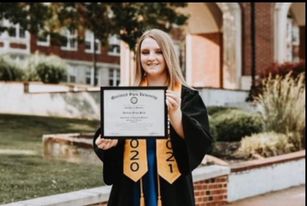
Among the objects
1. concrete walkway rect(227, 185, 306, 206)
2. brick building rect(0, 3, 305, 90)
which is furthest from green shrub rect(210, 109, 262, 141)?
brick building rect(0, 3, 305, 90)

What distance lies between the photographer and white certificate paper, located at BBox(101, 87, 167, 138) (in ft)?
12.0

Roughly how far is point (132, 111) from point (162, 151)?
0.28 m

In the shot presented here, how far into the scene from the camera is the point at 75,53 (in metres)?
49.5

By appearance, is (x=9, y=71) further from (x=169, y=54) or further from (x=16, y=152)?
(x=169, y=54)

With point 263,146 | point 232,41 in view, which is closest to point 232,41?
point 232,41

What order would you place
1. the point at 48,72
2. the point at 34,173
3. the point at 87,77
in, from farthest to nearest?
the point at 87,77
the point at 48,72
the point at 34,173

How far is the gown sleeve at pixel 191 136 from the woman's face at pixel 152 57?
199 mm

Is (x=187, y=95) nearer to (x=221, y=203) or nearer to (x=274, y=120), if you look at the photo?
(x=221, y=203)

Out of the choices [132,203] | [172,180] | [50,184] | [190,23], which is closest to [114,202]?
[132,203]

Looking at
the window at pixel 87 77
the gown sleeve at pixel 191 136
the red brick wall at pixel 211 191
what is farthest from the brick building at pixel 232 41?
the window at pixel 87 77

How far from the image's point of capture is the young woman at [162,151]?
3658mm

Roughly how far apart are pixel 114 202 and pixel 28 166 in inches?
215

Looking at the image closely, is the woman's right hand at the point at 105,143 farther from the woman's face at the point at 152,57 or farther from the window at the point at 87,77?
the window at the point at 87,77

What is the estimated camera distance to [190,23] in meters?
24.3
